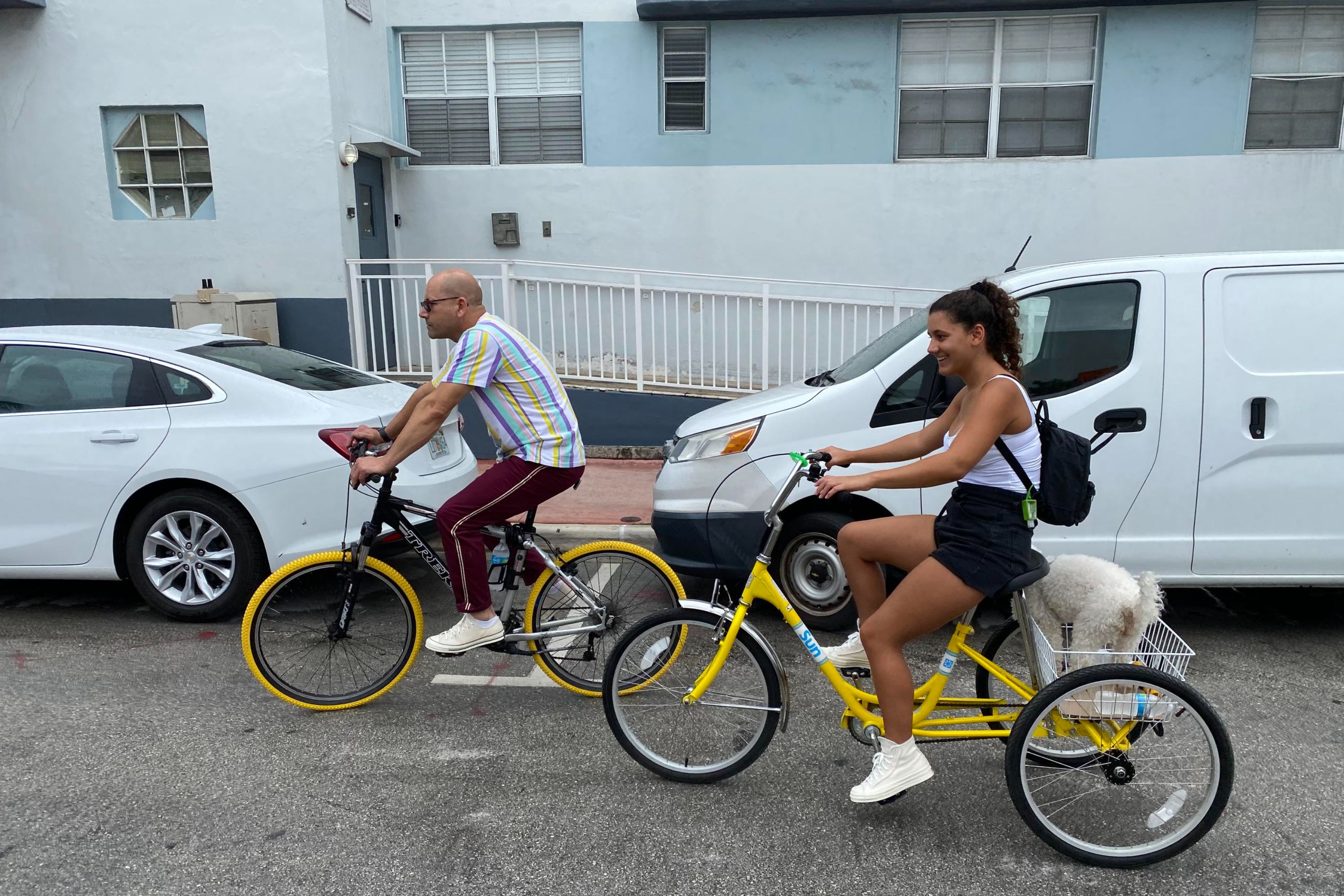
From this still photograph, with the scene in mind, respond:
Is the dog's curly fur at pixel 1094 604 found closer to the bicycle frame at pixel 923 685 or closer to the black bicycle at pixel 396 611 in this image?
the bicycle frame at pixel 923 685

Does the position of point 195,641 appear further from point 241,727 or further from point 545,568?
point 545,568

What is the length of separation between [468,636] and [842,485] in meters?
1.91

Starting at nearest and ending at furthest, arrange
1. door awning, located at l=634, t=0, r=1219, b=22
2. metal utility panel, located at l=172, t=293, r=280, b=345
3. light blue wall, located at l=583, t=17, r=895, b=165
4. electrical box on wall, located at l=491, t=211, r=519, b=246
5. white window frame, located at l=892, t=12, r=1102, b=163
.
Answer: metal utility panel, located at l=172, t=293, r=280, b=345 < door awning, located at l=634, t=0, r=1219, b=22 < white window frame, located at l=892, t=12, r=1102, b=163 < light blue wall, located at l=583, t=17, r=895, b=165 < electrical box on wall, located at l=491, t=211, r=519, b=246

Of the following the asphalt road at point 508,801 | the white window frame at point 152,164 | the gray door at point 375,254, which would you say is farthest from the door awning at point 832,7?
the asphalt road at point 508,801

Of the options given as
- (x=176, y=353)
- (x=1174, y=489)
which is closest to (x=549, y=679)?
(x=176, y=353)

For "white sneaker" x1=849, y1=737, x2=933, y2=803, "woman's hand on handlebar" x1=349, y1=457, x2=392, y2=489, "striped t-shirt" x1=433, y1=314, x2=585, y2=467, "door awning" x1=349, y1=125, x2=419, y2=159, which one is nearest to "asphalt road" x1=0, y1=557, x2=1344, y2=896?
"white sneaker" x1=849, y1=737, x2=933, y2=803

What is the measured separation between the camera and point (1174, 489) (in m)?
4.58

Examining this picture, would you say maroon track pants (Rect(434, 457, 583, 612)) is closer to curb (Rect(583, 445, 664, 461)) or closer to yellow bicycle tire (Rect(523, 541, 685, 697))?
yellow bicycle tire (Rect(523, 541, 685, 697))

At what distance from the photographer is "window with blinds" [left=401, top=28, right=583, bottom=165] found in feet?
34.6

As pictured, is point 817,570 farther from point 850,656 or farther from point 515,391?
point 515,391

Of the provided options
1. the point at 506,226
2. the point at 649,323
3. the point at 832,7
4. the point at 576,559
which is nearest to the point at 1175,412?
the point at 576,559

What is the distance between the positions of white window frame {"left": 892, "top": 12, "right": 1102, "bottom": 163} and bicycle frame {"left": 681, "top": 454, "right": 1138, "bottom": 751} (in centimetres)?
808

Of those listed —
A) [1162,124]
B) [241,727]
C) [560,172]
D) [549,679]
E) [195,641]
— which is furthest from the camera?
[560,172]

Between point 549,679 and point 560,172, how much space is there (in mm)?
7395
